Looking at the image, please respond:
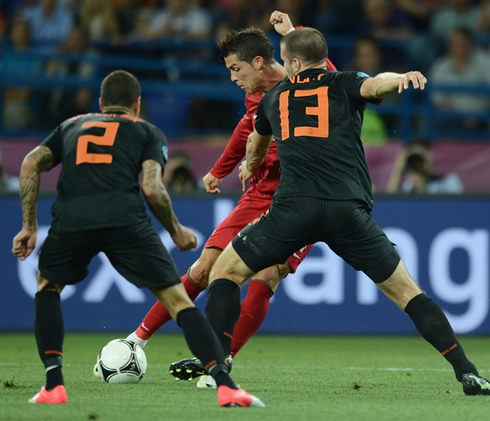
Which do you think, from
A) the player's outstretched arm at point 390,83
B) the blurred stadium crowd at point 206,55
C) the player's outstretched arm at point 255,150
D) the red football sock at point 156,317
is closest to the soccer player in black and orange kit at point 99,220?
the player's outstretched arm at point 255,150

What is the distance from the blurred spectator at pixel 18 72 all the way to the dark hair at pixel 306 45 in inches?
285

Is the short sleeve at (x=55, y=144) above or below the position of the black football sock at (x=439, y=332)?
above

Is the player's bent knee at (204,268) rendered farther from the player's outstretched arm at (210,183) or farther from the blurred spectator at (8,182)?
the blurred spectator at (8,182)

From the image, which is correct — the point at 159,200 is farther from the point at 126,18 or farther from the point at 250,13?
the point at 126,18

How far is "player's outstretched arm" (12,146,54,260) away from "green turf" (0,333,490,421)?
81 cm

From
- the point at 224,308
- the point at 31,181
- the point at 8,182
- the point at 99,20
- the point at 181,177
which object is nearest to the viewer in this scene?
the point at 31,181

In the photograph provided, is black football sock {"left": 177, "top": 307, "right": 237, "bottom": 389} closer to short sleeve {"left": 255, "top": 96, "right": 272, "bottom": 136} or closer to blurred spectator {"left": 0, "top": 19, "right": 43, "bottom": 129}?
short sleeve {"left": 255, "top": 96, "right": 272, "bottom": 136}

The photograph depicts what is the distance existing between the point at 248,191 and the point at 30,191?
2.04m

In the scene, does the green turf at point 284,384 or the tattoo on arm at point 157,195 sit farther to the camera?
the tattoo on arm at point 157,195

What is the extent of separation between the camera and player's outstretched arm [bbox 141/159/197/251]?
17.1 feet

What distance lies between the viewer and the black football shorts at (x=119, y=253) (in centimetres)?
519

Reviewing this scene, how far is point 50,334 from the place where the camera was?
5.25 m

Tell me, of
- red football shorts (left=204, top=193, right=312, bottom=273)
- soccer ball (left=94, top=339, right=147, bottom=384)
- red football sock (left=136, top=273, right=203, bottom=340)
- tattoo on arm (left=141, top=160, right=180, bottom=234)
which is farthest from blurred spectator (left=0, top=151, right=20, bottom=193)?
tattoo on arm (left=141, top=160, right=180, bottom=234)

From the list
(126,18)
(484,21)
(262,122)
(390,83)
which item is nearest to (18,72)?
(126,18)
